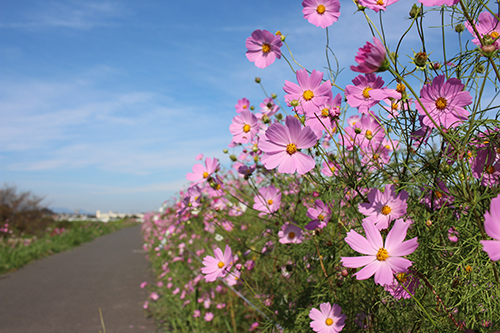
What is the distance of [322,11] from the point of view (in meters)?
1.02

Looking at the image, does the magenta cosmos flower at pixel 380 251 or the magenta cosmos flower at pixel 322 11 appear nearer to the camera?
the magenta cosmos flower at pixel 380 251

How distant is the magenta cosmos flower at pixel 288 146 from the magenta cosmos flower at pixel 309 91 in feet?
0.44

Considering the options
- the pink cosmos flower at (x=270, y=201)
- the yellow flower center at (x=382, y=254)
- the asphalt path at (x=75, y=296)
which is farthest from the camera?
the asphalt path at (x=75, y=296)

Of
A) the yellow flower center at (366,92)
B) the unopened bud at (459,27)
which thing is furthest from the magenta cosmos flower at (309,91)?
the unopened bud at (459,27)

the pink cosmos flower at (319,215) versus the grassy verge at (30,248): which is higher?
the pink cosmos flower at (319,215)

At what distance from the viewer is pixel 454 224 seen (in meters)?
0.87

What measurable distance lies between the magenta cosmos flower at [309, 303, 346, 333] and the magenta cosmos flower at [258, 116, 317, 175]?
50 cm

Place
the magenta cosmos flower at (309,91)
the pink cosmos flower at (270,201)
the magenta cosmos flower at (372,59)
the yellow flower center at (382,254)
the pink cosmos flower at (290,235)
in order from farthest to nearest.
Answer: the pink cosmos flower at (270,201) < the pink cosmos flower at (290,235) < the magenta cosmos flower at (309,91) < the yellow flower center at (382,254) < the magenta cosmos flower at (372,59)

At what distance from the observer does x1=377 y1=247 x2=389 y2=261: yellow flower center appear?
752mm

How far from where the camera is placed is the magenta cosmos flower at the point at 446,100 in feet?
2.48

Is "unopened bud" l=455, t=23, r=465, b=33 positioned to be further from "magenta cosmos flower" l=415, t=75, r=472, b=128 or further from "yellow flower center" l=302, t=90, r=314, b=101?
"yellow flower center" l=302, t=90, r=314, b=101

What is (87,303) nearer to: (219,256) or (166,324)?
(166,324)

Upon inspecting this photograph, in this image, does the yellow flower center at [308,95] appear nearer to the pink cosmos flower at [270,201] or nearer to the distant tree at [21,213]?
the pink cosmos flower at [270,201]

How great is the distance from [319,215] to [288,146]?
1.25 ft
